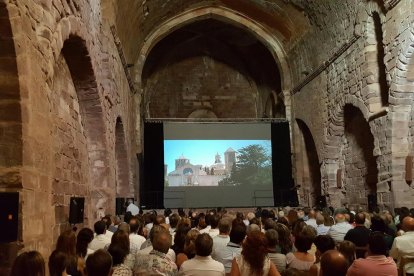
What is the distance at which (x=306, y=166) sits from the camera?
1591cm

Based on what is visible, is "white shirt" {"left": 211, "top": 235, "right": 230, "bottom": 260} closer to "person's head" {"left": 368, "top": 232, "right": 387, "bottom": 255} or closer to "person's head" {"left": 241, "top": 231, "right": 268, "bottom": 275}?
"person's head" {"left": 241, "top": 231, "right": 268, "bottom": 275}

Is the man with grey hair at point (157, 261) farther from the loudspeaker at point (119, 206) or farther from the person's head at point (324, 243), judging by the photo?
the loudspeaker at point (119, 206)

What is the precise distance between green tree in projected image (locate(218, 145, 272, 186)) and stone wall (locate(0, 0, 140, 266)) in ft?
17.7

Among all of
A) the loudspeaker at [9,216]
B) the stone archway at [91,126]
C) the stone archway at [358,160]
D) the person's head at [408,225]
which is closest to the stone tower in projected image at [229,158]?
the stone archway at [358,160]

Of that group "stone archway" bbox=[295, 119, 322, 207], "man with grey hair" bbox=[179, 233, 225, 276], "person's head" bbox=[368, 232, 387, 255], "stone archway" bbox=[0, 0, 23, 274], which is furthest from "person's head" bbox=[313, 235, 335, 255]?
"stone archway" bbox=[295, 119, 322, 207]

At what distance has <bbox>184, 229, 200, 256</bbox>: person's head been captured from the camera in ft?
14.1

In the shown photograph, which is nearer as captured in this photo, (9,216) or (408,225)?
(9,216)

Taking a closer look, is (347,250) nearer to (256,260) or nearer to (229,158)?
(256,260)

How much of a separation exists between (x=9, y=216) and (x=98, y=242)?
1.35 metres

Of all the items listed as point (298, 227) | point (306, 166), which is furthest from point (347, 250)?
point (306, 166)

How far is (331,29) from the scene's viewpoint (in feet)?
41.7

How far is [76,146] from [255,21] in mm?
10698

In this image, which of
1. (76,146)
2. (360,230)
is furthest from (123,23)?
(360,230)

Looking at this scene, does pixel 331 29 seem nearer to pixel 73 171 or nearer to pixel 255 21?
pixel 255 21
